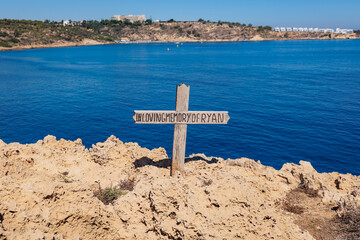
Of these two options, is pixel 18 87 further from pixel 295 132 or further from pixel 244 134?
pixel 295 132

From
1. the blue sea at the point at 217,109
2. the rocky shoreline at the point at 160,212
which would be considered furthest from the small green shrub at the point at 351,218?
the blue sea at the point at 217,109

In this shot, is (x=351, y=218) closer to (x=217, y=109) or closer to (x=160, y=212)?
(x=160, y=212)

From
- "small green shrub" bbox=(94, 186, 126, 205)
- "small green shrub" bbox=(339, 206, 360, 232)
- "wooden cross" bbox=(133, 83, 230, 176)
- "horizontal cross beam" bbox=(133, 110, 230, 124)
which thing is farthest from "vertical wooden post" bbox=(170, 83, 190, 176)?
"small green shrub" bbox=(339, 206, 360, 232)

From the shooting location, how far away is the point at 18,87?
1660 inches

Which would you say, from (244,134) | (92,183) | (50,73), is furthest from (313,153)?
(50,73)

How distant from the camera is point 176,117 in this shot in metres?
8.43

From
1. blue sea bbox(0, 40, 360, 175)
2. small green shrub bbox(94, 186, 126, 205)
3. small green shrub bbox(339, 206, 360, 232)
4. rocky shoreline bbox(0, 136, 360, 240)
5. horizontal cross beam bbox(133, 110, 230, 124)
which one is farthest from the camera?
blue sea bbox(0, 40, 360, 175)

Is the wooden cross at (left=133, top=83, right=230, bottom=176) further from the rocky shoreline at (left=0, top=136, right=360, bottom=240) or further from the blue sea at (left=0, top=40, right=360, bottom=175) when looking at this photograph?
the blue sea at (left=0, top=40, right=360, bottom=175)

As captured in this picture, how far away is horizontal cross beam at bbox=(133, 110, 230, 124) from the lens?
8.22 m

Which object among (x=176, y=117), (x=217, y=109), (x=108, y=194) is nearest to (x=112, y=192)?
(x=108, y=194)

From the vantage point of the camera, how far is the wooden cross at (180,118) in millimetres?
8266

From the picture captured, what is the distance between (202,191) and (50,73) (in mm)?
56714

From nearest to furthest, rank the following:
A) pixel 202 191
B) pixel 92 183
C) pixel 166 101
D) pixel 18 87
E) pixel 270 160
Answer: pixel 202 191
pixel 92 183
pixel 270 160
pixel 166 101
pixel 18 87

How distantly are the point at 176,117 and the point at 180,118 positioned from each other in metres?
0.12
